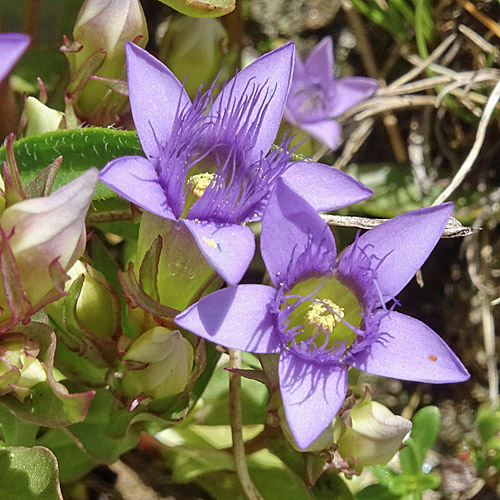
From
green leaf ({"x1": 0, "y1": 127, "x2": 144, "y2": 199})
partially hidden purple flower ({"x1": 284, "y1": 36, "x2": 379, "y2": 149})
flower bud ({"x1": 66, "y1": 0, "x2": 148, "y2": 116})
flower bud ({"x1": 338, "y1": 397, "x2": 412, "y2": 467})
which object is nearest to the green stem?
flower bud ({"x1": 338, "y1": 397, "x2": 412, "y2": 467})

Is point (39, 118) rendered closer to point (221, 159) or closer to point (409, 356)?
point (221, 159)

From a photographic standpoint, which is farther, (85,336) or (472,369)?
(472,369)

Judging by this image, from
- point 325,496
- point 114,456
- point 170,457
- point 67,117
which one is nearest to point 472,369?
point 325,496

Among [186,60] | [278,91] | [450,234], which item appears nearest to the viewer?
[278,91]

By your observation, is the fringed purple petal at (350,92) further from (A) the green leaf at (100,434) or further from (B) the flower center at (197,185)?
(A) the green leaf at (100,434)

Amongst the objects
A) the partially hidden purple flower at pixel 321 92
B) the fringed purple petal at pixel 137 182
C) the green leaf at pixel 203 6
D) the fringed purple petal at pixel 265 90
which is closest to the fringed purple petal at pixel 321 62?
A: the partially hidden purple flower at pixel 321 92

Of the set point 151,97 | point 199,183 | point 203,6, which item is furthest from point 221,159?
point 203,6

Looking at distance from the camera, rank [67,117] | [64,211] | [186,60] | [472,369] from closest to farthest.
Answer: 1. [64,211]
2. [67,117]
3. [186,60]
4. [472,369]

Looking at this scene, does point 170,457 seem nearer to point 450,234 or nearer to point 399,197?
point 450,234
